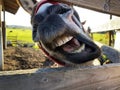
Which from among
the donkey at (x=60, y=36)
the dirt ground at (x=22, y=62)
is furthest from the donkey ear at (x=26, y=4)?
the dirt ground at (x=22, y=62)

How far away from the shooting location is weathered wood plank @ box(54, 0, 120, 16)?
103 centimetres

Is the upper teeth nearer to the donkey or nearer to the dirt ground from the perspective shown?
the donkey

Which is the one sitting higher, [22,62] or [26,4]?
[26,4]

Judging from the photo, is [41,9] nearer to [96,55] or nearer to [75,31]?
[75,31]

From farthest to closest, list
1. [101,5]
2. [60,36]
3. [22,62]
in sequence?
[22,62]
[101,5]
[60,36]

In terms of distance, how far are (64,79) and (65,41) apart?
141mm

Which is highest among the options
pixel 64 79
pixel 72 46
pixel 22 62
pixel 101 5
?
pixel 101 5

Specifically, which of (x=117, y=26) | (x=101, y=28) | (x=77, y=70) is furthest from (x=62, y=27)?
(x=101, y=28)

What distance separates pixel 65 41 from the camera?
875mm

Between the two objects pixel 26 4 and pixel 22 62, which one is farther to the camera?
pixel 22 62

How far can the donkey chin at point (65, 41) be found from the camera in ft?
2.66

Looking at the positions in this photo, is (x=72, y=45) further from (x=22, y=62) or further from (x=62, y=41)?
(x=22, y=62)

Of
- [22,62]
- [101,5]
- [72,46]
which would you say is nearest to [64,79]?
[72,46]

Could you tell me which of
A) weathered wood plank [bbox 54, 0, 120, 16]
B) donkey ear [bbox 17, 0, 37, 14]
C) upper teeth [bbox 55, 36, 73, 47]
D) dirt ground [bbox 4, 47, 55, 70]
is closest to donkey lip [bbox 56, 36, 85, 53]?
upper teeth [bbox 55, 36, 73, 47]
